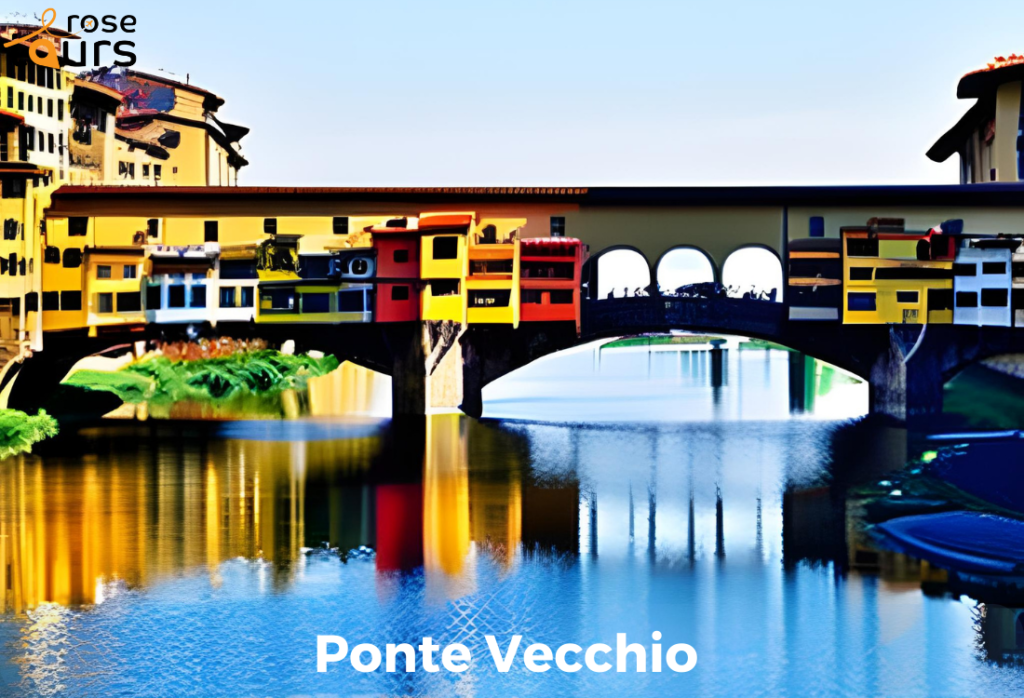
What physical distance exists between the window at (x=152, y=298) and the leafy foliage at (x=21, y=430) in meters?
4.57

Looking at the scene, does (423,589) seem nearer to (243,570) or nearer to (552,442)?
(243,570)

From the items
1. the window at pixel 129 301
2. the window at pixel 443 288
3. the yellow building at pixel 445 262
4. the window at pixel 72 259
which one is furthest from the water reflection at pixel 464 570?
the window at pixel 72 259

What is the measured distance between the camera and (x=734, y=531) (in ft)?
78.6

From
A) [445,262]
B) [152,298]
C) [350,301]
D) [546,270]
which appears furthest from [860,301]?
[152,298]

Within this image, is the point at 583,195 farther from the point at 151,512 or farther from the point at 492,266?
the point at 151,512

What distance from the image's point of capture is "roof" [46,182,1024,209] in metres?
36.6

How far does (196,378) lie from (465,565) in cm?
3153

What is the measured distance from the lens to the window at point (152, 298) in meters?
37.2

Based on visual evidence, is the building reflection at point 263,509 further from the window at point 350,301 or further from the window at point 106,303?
the window at point 350,301

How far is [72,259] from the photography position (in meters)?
37.0

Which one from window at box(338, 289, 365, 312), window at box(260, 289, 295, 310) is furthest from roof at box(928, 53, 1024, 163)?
window at box(260, 289, 295, 310)

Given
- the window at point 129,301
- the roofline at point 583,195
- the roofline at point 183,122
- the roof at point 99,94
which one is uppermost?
the roofline at point 183,122

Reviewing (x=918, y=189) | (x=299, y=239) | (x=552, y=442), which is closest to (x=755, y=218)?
(x=918, y=189)

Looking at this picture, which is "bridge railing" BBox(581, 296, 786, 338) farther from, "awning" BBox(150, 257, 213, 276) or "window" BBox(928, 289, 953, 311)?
"awning" BBox(150, 257, 213, 276)
